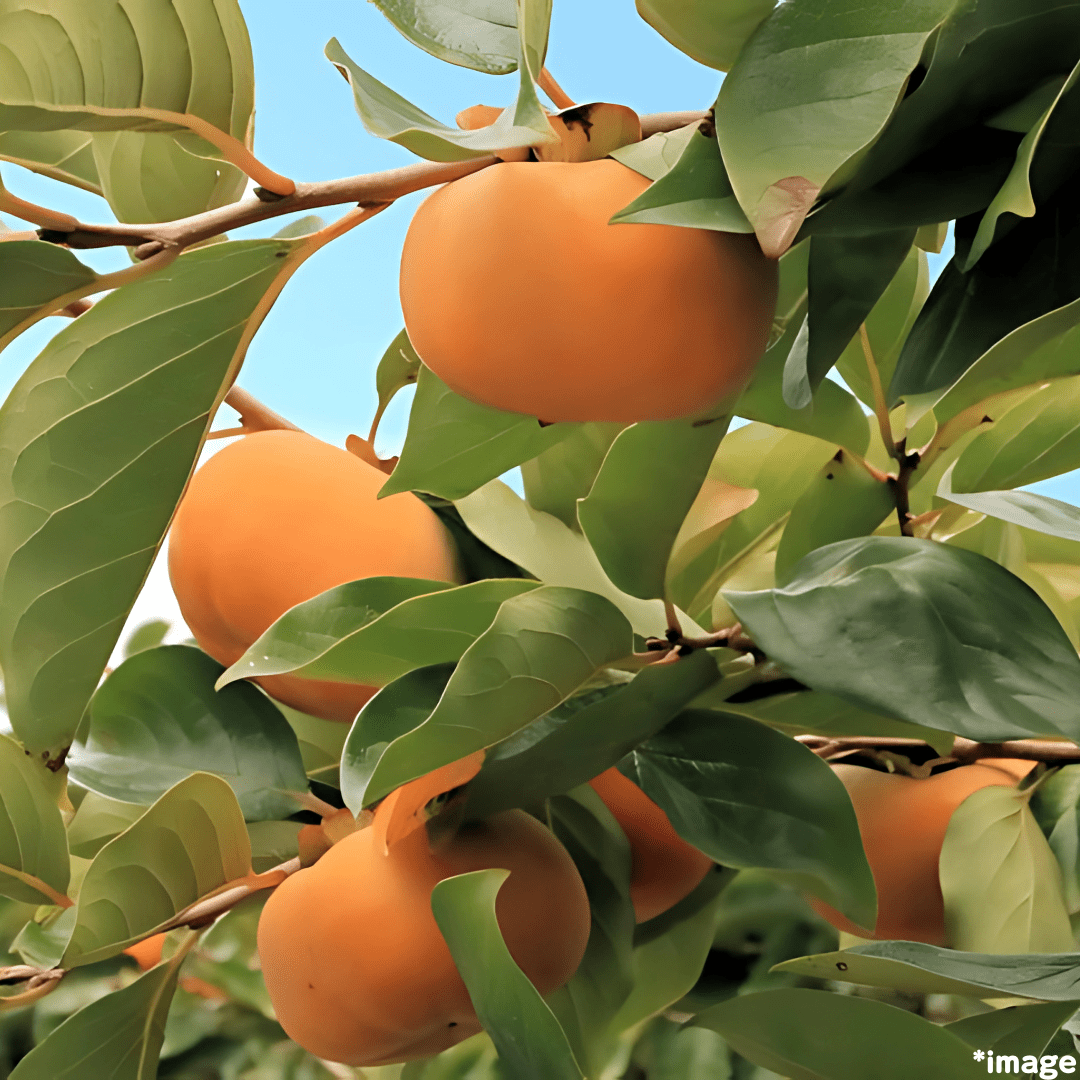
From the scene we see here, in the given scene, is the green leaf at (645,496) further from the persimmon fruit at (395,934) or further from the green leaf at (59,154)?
the green leaf at (59,154)

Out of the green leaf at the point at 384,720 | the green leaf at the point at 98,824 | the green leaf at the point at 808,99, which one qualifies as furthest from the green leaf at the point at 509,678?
the green leaf at the point at 98,824

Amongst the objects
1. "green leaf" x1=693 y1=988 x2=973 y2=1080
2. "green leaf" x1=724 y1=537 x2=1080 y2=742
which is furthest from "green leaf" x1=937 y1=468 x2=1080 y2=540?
"green leaf" x1=693 y1=988 x2=973 y2=1080

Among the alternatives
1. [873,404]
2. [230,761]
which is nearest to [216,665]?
[230,761]

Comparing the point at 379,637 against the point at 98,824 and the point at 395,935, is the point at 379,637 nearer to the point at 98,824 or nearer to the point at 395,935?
the point at 395,935

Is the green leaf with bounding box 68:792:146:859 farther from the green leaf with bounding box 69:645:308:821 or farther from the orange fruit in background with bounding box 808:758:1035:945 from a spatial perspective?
the orange fruit in background with bounding box 808:758:1035:945

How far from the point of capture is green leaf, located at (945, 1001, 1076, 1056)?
0.85 ft

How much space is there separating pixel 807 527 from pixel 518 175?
0.18 meters

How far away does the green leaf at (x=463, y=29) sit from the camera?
274mm

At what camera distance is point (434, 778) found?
29 centimetres

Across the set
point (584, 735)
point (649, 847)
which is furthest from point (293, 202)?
point (649, 847)

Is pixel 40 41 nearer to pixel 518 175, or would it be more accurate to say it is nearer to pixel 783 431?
pixel 518 175

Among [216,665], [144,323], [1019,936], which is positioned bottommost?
[1019,936]

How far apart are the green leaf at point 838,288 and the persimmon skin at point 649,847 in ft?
0.61

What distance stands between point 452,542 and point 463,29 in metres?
0.18
